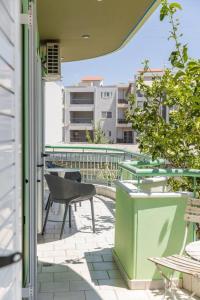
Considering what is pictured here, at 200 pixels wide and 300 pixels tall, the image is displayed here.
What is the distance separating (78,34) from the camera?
5.47 m

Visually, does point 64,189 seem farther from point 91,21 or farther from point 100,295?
point 91,21

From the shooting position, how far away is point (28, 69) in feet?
8.25

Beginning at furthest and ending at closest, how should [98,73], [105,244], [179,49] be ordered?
[98,73] < [105,244] < [179,49]

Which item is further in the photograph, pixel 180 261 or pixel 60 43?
pixel 60 43

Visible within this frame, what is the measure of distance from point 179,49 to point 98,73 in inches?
1941

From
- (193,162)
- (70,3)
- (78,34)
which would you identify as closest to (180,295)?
(193,162)

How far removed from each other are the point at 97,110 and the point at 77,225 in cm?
3760

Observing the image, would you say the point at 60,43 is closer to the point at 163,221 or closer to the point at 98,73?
the point at 163,221

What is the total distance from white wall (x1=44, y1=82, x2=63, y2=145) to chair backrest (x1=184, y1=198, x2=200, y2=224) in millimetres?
10746

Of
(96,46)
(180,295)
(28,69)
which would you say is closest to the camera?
(28,69)

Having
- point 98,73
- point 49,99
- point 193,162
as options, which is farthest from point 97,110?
point 193,162

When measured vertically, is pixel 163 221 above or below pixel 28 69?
below

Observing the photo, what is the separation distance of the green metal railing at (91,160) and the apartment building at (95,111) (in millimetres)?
34297

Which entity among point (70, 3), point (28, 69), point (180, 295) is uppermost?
point (70, 3)
